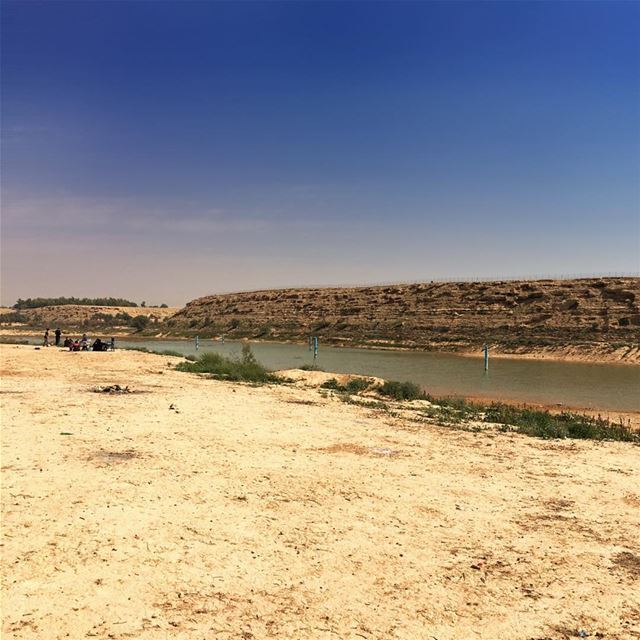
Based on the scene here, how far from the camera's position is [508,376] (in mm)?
29391

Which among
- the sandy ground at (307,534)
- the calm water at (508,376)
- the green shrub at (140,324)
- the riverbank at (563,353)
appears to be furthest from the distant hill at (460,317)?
the sandy ground at (307,534)

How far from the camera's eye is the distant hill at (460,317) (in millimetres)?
42344

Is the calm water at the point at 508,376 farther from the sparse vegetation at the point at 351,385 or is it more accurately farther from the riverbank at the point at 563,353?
the sparse vegetation at the point at 351,385

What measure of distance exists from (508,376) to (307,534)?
2571 cm

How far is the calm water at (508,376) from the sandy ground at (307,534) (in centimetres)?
1153

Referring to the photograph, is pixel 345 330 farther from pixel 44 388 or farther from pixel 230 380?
pixel 44 388

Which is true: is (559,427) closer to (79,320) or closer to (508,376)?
(508,376)

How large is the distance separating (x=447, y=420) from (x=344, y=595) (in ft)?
30.9

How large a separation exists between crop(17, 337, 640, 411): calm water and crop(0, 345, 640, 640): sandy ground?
11328 millimetres

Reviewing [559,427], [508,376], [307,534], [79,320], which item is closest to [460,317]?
[508,376]

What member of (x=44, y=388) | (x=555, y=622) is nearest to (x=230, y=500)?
(x=555, y=622)

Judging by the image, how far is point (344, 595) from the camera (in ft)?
15.1

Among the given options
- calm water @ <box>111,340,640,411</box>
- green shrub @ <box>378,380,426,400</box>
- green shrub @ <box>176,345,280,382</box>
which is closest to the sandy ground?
green shrub @ <box>378,380,426,400</box>

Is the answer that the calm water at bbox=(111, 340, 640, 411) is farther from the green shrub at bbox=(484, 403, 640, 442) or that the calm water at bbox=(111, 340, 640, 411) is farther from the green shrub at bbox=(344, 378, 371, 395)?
the green shrub at bbox=(484, 403, 640, 442)
